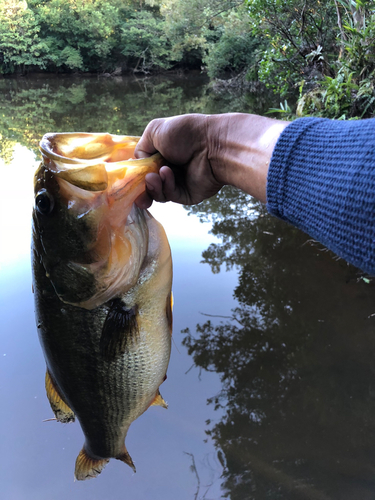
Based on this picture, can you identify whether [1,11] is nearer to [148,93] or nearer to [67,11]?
[67,11]

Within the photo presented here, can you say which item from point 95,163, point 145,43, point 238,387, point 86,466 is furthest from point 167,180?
point 145,43

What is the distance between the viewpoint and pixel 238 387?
327 cm

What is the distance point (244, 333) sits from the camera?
3.80 meters

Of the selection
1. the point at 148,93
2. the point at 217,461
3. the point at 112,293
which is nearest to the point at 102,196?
the point at 112,293

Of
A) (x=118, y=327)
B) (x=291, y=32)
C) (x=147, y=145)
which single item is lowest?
(x=118, y=327)

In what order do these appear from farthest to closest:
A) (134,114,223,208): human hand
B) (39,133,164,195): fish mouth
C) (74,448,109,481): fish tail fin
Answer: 1. (74,448,109,481): fish tail fin
2. (134,114,223,208): human hand
3. (39,133,164,195): fish mouth

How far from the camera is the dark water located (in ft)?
8.63

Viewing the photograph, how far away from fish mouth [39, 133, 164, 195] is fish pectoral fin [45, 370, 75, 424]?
3.39 feet

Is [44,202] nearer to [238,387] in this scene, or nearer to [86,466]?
[86,466]

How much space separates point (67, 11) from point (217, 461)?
116 ft

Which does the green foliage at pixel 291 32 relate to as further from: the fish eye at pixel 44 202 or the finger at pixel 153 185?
the fish eye at pixel 44 202

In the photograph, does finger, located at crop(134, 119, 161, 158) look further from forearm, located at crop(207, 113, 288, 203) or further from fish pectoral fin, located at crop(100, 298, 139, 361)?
fish pectoral fin, located at crop(100, 298, 139, 361)

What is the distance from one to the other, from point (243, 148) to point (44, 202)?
0.91m

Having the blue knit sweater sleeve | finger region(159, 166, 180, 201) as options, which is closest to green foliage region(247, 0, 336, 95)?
finger region(159, 166, 180, 201)
